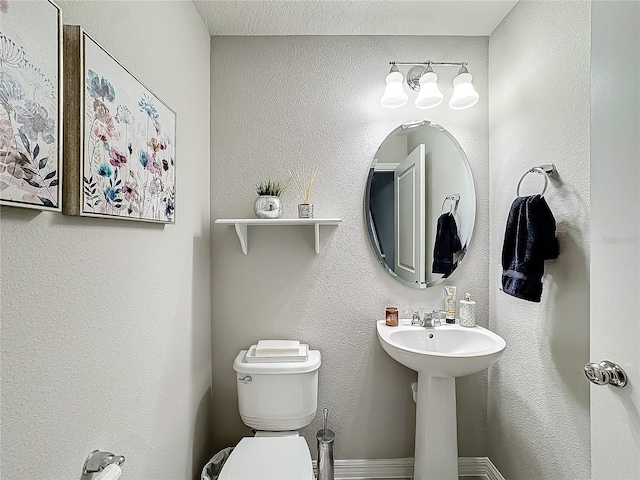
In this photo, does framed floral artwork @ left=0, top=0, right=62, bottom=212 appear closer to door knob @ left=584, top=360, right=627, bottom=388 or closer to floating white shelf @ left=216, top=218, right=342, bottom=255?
floating white shelf @ left=216, top=218, right=342, bottom=255

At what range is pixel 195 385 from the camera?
169 cm

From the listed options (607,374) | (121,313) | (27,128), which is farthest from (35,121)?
(607,374)

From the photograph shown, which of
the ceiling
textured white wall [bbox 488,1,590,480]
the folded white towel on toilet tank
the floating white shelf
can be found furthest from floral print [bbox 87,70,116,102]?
textured white wall [bbox 488,1,590,480]

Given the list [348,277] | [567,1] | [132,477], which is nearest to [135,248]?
[132,477]

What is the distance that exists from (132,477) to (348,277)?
122cm

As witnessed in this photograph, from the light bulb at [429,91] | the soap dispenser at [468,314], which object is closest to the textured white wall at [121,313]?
the light bulb at [429,91]

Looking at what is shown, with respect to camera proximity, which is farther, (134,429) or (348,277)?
(348,277)

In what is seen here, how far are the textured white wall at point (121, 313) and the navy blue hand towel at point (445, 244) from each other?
1211 millimetres

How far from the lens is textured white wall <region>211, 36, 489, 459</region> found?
76.2 inches

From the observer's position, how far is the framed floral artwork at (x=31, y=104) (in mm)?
636

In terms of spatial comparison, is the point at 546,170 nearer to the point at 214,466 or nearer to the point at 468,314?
the point at 468,314

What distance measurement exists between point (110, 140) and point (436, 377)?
1.60m

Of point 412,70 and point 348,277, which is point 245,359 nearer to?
point 348,277

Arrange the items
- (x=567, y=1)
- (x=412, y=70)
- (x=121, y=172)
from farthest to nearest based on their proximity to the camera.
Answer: (x=412, y=70) → (x=567, y=1) → (x=121, y=172)
